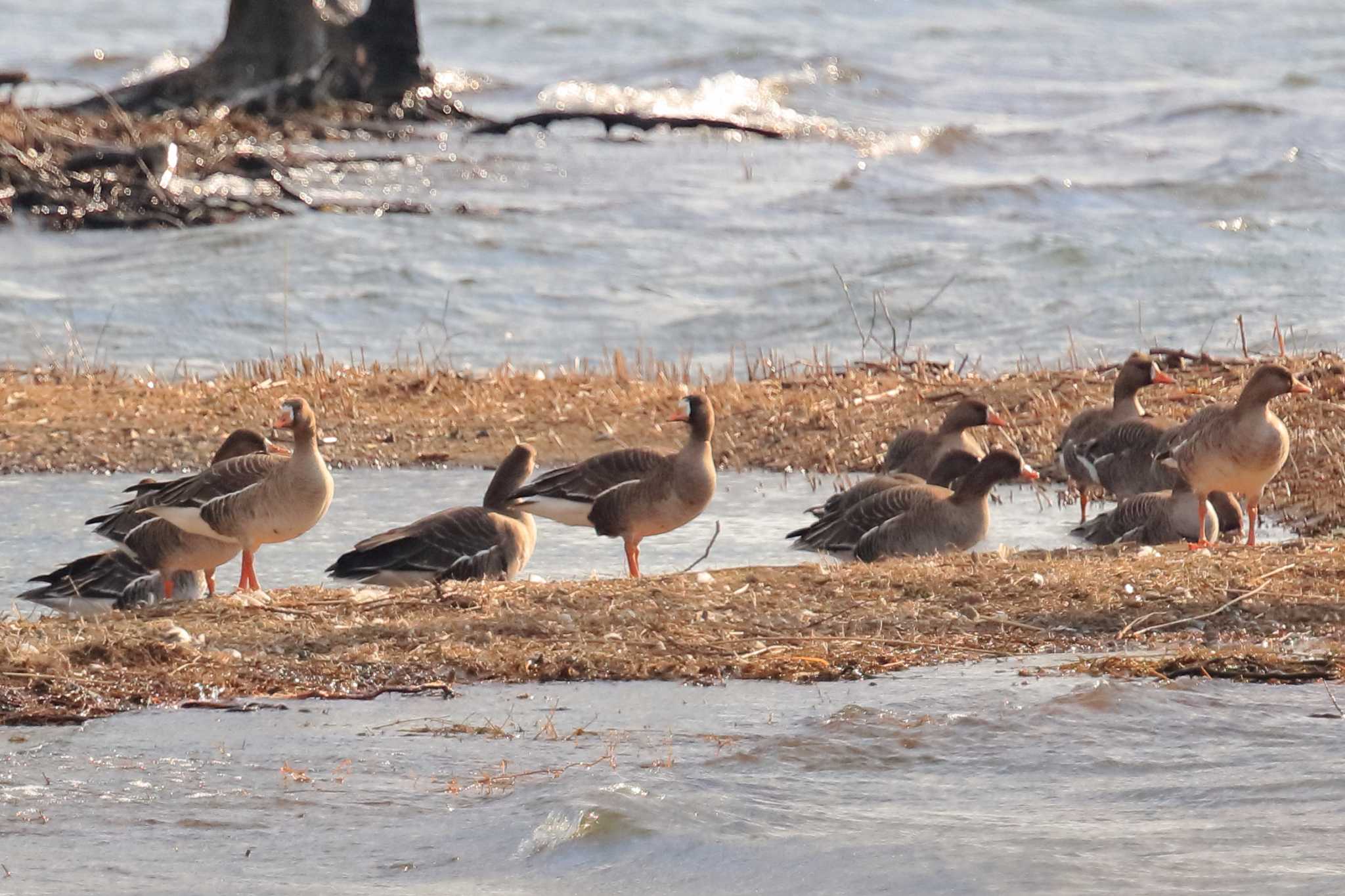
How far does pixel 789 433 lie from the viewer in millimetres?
13812

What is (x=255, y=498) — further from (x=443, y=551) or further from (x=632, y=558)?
(x=632, y=558)

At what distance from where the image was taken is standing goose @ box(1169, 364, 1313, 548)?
34.5 feet

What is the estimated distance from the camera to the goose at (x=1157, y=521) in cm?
1045

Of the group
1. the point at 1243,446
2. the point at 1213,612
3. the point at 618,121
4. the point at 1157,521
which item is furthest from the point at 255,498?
the point at 618,121

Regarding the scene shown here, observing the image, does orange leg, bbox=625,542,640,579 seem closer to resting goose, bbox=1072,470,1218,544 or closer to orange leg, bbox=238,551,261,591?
orange leg, bbox=238,551,261,591

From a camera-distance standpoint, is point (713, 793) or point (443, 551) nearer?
point (713, 793)

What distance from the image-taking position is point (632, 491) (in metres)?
10.4

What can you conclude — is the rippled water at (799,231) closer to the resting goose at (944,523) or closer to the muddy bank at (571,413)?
the muddy bank at (571,413)

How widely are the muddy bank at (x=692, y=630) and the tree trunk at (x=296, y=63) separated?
27292 millimetres

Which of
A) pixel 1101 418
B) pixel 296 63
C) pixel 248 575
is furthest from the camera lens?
pixel 296 63

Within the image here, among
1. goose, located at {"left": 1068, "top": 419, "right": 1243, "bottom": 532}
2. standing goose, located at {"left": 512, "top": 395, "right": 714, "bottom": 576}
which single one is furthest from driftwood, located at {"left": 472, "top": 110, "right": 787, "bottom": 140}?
standing goose, located at {"left": 512, "top": 395, "right": 714, "bottom": 576}

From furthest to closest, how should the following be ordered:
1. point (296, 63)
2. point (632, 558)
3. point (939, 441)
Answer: point (296, 63)
point (939, 441)
point (632, 558)

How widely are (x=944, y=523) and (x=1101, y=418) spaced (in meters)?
2.48

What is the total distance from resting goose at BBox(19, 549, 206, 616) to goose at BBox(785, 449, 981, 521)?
11.1 feet
